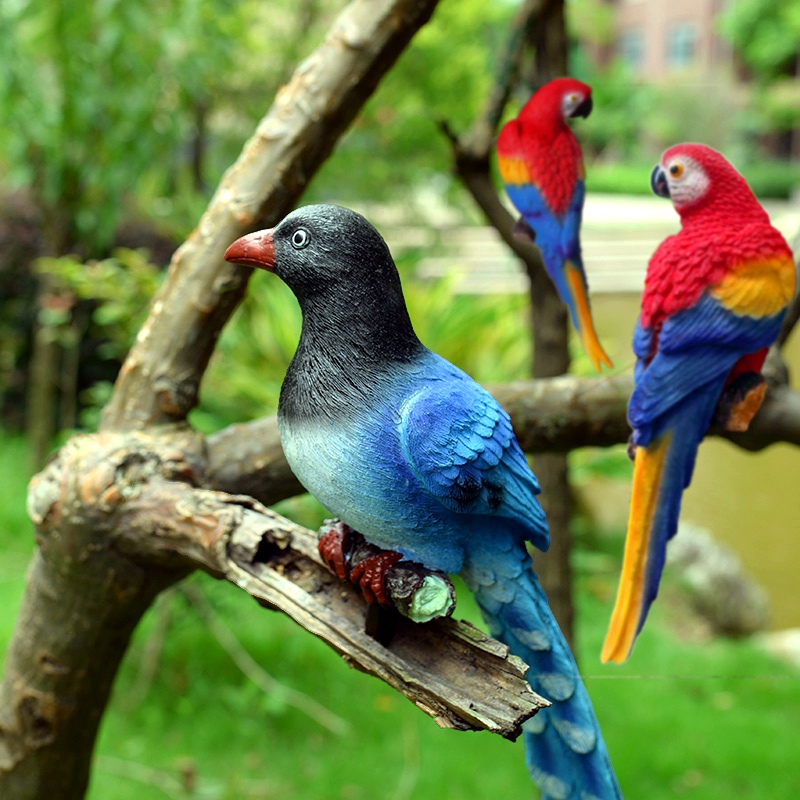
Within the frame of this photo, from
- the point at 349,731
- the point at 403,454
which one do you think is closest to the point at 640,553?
the point at 403,454

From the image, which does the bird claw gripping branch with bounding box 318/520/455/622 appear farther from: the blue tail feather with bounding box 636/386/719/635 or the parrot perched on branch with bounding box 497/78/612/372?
the parrot perched on branch with bounding box 497/78/612/372

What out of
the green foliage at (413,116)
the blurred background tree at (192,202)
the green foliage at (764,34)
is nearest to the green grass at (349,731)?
the blurred background tree at (192,202)

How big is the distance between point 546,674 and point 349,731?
1684mm

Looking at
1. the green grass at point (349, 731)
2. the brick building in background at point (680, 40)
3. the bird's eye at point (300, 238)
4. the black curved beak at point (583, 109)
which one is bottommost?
the green grass at point (349, 731)

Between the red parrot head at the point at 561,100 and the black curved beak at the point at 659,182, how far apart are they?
138mm

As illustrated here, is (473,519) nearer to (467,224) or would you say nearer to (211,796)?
(211,796)

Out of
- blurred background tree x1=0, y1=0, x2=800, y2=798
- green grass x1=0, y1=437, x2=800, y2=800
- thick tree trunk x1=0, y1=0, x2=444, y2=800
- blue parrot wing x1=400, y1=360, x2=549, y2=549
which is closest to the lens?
blue parrot wing x1=400, y1=360, x2=549, y2=549

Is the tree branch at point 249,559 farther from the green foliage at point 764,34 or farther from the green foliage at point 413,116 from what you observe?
the green foliage at point 764,34

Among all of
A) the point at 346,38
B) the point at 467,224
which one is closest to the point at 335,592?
the point at 346,38

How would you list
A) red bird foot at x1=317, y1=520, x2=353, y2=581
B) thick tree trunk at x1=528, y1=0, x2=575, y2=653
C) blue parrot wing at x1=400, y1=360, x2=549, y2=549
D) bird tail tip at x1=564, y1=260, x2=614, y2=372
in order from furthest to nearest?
thick tree trunk at x1=528, y1=0, x2=575, y2=653 → bird tail tip at x1=564, y1=260, x2=614, y2=372 → red bird foot at x1=317, y1=520, x2=353, y2=581 → blue parrot wing at x1=400, y1=360, x2=549, y2=549

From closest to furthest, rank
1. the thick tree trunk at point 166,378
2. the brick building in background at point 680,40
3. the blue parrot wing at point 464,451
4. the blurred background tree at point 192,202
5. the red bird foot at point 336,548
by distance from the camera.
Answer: the blue parrot wing at point 464,451 → the red bird foot at point 336,548 → the thick tree trunk at point 166,378 → the blurred background tree at point 192,202 → the brick building in background at point 680,40

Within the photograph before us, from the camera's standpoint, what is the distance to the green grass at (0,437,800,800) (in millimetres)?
2182

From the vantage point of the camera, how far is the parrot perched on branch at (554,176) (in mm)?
1097

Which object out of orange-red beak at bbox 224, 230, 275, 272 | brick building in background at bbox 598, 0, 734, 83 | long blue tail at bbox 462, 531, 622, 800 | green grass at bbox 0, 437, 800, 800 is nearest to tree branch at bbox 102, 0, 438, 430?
orange-red beak at bbox 224, 230, 275, 272
